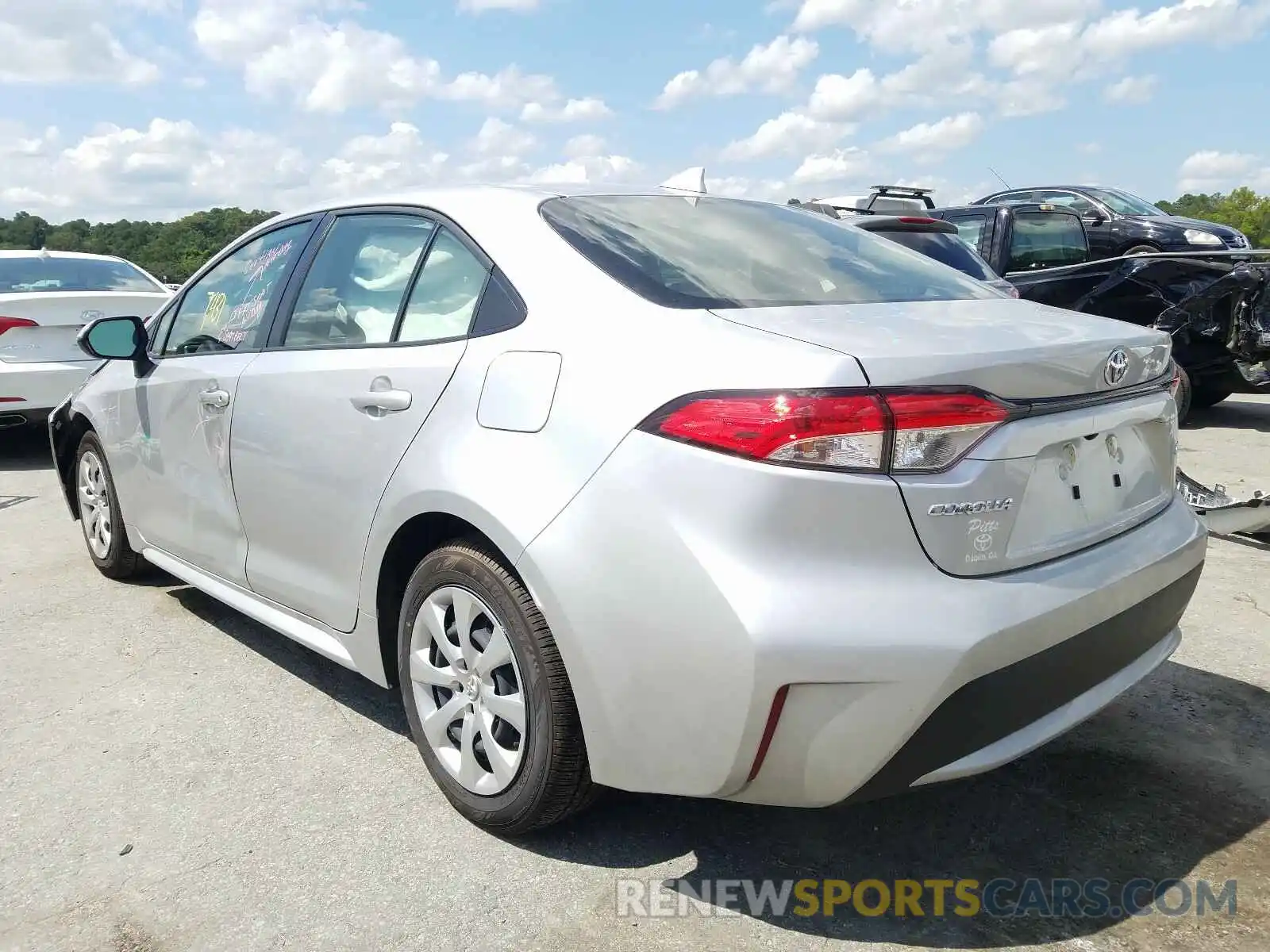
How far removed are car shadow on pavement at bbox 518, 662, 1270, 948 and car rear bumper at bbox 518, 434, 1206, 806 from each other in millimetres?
391

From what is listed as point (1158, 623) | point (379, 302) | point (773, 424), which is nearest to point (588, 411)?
point (773, 424)

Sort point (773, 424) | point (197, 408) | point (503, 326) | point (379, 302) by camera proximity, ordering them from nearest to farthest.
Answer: point (773, 424), point (503, 326), point (379, 302), point (197, 408)

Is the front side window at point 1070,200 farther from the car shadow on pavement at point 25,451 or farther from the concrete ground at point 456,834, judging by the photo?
the car shadow on pavement at point 25,451

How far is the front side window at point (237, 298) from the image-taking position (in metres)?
3.39

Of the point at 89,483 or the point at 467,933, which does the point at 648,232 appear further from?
the point at 89,483

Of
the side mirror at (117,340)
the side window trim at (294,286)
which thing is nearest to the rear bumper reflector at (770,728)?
the side window trim at (294,286)

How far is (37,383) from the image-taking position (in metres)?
7.29

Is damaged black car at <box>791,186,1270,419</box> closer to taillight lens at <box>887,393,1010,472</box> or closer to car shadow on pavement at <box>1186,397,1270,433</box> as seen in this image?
car shadow on pavement at <box>1186,397,1270,433</box>

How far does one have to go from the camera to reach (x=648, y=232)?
8.57 ft

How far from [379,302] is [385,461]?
0.54 metres

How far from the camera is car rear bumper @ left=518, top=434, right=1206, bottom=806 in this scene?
1904 mm

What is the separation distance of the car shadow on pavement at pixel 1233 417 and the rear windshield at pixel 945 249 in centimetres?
258

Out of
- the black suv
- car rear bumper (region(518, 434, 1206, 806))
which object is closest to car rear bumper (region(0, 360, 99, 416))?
car rear bumper (region(518, 434, 1206, 806))

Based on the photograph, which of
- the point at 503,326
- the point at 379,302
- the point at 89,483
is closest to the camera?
the point at 503,326
